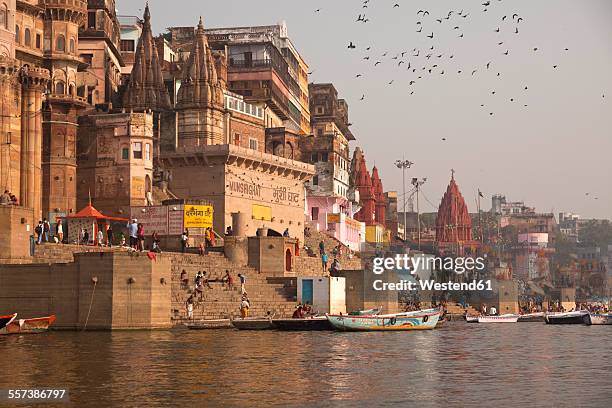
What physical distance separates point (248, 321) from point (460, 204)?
14269cm

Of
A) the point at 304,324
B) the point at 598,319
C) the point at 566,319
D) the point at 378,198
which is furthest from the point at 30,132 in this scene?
the point at 378,198

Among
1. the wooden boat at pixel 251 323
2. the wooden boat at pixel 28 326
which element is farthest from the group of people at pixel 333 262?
the wooden boat at pixel 28 326

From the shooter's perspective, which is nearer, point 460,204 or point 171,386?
point 171,386

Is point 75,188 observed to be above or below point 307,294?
above

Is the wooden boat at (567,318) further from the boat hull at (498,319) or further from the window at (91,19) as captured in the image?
the window at (91,19)

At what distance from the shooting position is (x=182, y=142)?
253ft

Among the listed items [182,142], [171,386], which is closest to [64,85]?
[182,142]

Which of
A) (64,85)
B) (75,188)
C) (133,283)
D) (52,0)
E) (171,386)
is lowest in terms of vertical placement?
(171,386)

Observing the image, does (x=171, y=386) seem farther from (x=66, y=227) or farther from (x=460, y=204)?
(x=460, y=204)

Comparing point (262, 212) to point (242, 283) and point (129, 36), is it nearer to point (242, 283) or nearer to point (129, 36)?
point (242, 283)

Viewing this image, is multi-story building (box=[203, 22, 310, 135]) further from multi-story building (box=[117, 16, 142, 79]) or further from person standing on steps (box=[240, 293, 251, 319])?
person standing on steps (box=[240, 293, 251, 319])

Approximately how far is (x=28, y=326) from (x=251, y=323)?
422 inches

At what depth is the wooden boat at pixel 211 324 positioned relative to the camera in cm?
4809

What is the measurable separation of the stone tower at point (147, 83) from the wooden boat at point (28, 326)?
117 ft
